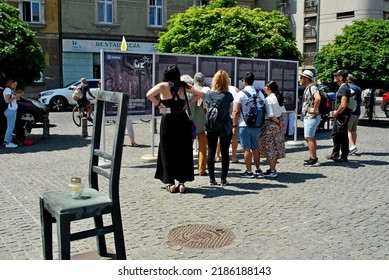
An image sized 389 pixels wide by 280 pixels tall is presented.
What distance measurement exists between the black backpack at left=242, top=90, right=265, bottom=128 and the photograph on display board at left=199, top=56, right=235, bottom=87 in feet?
9.20

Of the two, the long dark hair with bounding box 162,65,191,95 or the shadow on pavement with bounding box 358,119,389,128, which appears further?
the shadow on pavement with bounding box 358,119,389,128

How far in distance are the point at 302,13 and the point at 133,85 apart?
1868 inches

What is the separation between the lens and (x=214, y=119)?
7.15 meters

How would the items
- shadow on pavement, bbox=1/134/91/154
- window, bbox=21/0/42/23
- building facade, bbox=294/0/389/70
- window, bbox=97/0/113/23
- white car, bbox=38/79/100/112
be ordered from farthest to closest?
building facade, bbox=294/0/389/70 < window, bbox=97/0/113/23 < window, bbox=21/0/42/23 < white car, bbox=38/79/100/112 < shadow on pavement, bbox=1/134/91/154

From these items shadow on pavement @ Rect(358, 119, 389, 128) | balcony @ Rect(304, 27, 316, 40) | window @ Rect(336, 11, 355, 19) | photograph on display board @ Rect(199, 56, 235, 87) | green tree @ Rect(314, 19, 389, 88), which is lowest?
shadow on pavement @ Rect(358, 119, 389, 128)

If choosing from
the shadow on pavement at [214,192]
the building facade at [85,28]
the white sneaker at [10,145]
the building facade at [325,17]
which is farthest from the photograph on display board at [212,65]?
the building facade at [325,17]

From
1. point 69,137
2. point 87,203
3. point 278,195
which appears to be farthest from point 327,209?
point 69,137

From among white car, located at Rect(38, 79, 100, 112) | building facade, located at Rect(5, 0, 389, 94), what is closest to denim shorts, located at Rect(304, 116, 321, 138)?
white car, located at Rect(38, 79, 100, 112)

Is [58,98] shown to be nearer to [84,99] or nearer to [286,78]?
[84,99]

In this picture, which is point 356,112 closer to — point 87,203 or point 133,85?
point 133,85

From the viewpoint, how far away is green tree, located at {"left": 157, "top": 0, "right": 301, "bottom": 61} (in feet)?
49.5

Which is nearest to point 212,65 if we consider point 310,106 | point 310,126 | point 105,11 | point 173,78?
point 310,106

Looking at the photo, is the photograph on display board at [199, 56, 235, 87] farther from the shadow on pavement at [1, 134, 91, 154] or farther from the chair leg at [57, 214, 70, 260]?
the chair leg at [57, 214, 70, 260]

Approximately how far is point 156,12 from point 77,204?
98.7 ft
